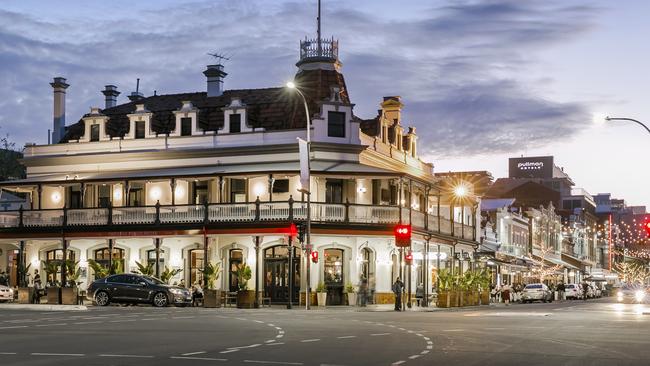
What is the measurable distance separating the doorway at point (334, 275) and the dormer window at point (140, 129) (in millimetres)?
15185

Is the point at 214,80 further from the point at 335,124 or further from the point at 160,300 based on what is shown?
the point at 160,300

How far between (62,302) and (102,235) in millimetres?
7947

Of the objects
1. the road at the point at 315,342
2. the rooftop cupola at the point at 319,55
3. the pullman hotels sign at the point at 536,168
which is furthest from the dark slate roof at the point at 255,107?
A: the pullman hotels sign at the point at 536,168

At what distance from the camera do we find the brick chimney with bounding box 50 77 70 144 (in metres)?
65.8

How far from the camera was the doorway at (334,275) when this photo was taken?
173 ft

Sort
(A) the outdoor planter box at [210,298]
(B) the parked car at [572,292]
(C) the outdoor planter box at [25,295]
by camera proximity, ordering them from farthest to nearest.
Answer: (B) the parked car at [572,292]
(C) the outdoor planter box at [25,295]
(A) the outdoor planter box at [210,298]

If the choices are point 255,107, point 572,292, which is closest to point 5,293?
point 255,107

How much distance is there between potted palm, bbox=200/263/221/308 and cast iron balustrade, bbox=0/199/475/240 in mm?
2991

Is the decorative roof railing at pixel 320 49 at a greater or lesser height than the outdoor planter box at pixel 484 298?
greater

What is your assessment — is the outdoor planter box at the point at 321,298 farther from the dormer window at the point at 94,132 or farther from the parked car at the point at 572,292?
the parked car at the point at 572,292

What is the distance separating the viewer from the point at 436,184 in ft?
192

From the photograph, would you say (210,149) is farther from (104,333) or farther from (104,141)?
(104,333)

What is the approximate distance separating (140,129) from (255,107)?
752 centimetres

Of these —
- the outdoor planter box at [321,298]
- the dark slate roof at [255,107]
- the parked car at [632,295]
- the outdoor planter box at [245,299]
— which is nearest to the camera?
the outdoor planter box at [245,299]
